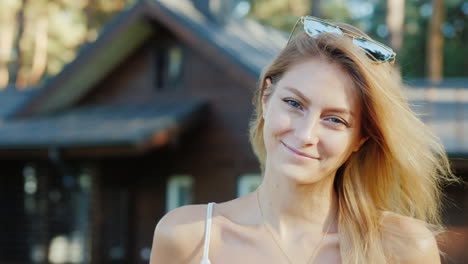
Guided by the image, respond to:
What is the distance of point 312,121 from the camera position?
1.64 m

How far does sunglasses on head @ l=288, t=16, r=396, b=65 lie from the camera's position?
5.58 ft

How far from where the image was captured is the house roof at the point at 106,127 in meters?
8.80

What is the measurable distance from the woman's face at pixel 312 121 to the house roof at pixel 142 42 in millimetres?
6761

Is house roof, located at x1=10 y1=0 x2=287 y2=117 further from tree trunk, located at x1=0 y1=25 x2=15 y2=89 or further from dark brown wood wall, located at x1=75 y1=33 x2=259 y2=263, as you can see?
tree trunk, located at x1=0 y1=25 x2=15 y2=89

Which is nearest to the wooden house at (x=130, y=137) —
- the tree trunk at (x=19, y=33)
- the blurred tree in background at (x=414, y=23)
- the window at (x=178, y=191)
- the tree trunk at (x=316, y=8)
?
the window at (x=178, y=191)

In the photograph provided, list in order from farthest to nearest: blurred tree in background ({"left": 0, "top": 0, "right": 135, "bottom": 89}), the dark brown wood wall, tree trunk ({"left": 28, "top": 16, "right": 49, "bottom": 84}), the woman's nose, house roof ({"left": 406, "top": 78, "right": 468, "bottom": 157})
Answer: tree trunk ({"left": 28, "top": 16, "right": 49, "bottom": 84}) < blurred tree in background ({"left": 0, "top": 0, "right": 135, "bottom": 89}) < the dark brown wood wall < house roof ({"left": 406, "top": 78, "right": 468, "bottom": 157}) < the woman's nose

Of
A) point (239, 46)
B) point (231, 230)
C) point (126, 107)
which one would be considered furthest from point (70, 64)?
point (231, 230)

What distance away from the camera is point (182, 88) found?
10.3m

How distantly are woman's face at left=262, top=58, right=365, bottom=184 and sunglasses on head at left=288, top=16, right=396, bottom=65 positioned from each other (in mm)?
88

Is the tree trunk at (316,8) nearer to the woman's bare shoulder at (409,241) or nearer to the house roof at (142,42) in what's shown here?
the house roof at (142,42)

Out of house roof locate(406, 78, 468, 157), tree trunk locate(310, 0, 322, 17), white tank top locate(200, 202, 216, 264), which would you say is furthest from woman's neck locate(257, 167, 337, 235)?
tree trunk locate(310, 0, 322, 17)

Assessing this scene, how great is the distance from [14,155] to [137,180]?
1.88 meters

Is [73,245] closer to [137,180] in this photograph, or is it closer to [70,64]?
[137,180]

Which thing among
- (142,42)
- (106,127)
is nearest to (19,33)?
(142,42)
